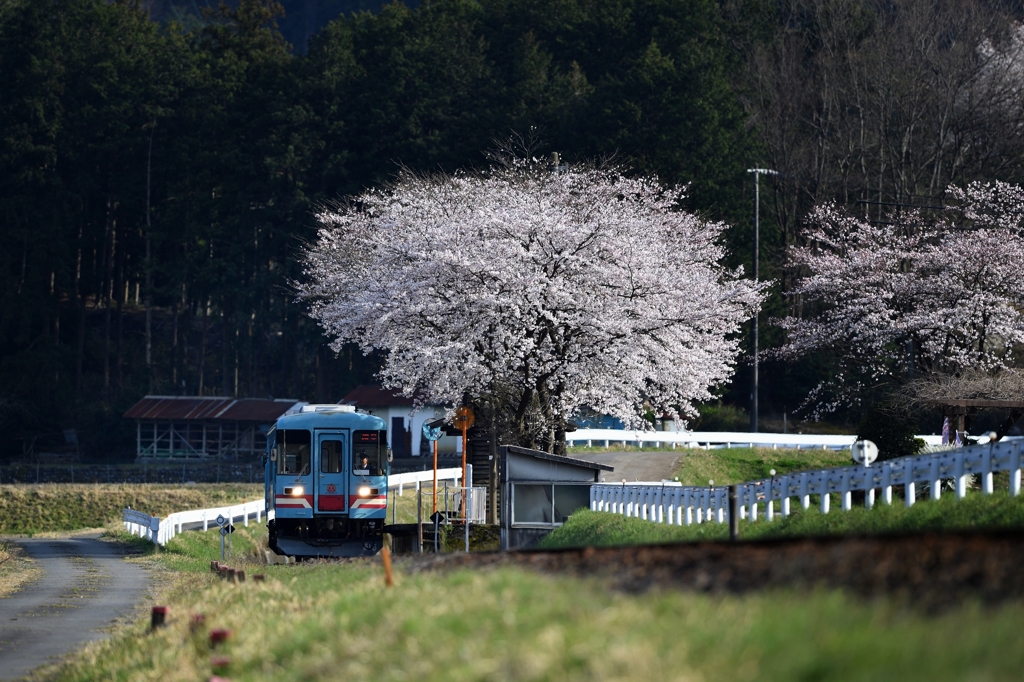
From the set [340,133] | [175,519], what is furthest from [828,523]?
[340,133]

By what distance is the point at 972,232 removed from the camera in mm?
47906

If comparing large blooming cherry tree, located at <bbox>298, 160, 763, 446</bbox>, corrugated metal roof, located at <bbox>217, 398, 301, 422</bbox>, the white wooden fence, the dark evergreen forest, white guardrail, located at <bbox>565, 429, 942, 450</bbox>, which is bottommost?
the white wooden fence

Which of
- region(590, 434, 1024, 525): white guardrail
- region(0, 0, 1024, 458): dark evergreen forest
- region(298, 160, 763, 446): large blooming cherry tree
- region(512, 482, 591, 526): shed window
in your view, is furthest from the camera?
region(0, 0, 1024, 458): dark evergreen forest

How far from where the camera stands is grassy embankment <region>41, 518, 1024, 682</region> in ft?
19.7

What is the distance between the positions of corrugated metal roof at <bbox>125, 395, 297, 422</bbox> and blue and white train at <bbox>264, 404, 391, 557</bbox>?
1654 inches

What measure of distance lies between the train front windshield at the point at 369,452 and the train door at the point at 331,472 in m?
0.21

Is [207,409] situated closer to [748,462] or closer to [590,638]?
[748,462]

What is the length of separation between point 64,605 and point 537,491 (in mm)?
11056

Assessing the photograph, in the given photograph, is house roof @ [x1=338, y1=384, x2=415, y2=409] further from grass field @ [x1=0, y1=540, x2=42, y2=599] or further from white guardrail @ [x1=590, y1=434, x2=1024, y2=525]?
white guardrail @ [x1=590, y1=434, x2=1024, y2=525]

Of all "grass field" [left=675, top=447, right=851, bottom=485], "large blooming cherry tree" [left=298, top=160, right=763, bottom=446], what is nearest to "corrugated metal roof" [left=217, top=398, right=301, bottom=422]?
"grass field" [left=675, top=447, right=851, bottom=485]

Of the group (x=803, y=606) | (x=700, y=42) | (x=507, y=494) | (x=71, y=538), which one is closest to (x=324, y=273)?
(x=71, y=538)

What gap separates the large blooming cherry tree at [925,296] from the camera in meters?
44.2

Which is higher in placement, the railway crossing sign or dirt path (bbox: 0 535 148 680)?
the railway crossing sign

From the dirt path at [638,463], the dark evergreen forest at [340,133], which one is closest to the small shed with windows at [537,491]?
the dirt path at [638,463]
